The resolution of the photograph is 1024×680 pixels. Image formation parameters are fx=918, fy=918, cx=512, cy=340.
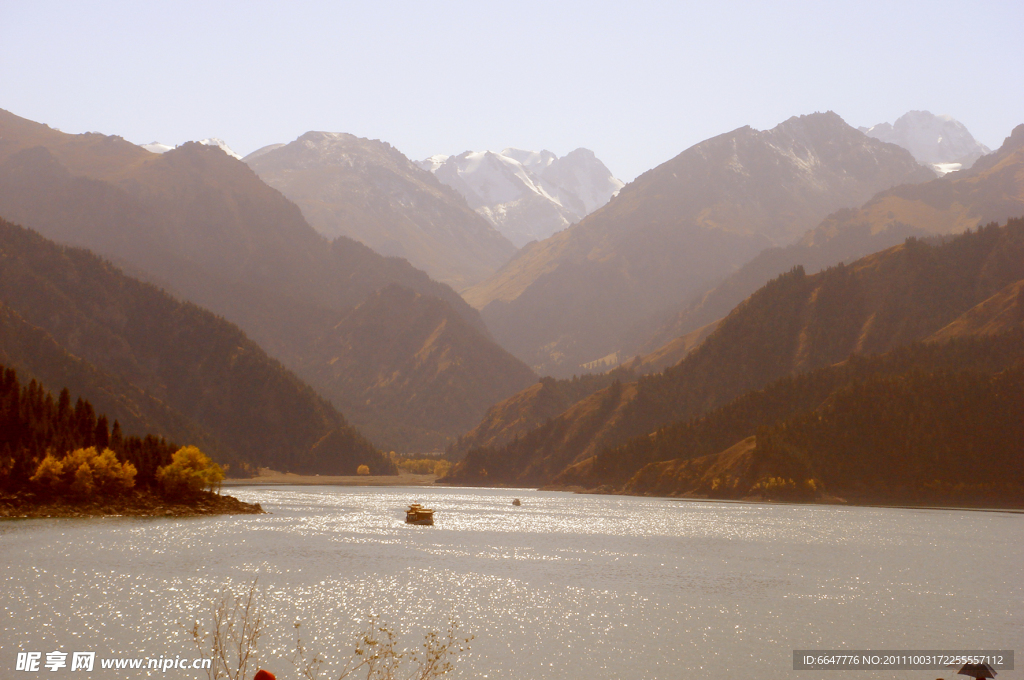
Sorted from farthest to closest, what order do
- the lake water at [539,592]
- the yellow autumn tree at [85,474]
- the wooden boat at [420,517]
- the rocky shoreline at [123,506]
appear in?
the wooden boat at [420,517] < the yellow autumn tree at [85,474] < the rocky shoreline at [123,506] < the lake water at [539,592]

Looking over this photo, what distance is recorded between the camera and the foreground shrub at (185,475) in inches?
6137

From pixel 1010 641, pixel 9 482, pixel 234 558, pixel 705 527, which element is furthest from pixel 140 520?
pixel 1010 641

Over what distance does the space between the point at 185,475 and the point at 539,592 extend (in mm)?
100756

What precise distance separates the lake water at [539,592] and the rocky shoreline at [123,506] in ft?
18.4

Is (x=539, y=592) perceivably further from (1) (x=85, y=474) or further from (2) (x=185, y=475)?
(2) (x=185, y=475)

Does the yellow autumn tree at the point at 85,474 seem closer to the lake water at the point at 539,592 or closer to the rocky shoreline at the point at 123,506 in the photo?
the rocky shoreline at the point at 123,506

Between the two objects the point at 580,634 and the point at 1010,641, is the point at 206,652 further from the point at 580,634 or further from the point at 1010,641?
the point at 1010,641

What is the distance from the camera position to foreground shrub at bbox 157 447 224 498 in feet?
511

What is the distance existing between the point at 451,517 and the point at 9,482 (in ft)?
259

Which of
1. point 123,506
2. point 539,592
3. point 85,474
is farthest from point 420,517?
point 539,592

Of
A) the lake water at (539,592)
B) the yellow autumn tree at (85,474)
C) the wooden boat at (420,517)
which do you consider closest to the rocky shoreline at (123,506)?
the yellow autumn tree at (85,474)

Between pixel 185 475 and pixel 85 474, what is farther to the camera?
pixel 185 475

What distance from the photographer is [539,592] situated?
7694cm

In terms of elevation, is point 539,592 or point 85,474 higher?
point 85,474
